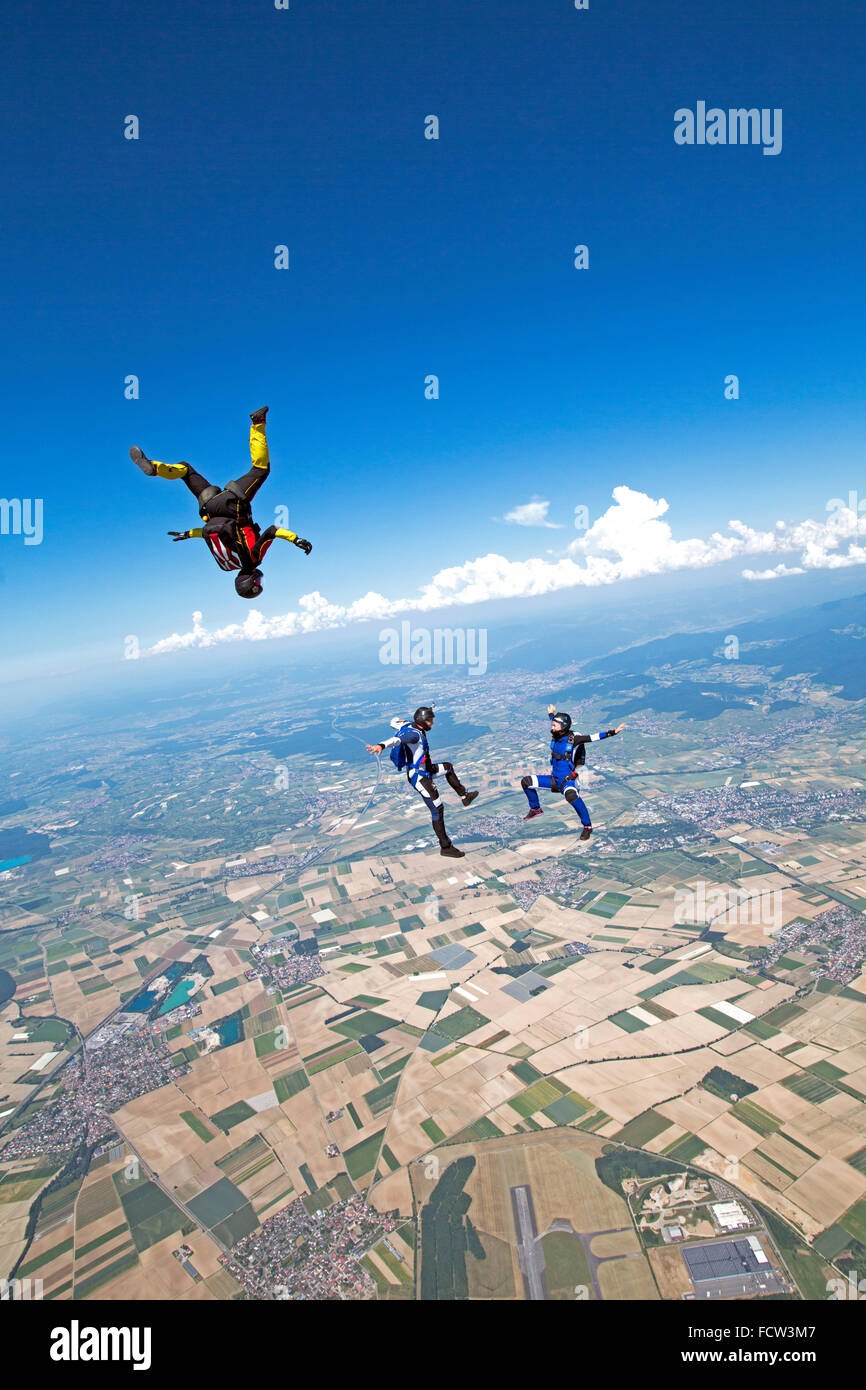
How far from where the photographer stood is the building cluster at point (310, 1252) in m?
39.3

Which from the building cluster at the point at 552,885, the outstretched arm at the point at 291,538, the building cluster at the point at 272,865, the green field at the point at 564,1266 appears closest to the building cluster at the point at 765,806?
the building cluster at the point at 552,885

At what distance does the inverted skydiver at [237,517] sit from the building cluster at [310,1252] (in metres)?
51.2

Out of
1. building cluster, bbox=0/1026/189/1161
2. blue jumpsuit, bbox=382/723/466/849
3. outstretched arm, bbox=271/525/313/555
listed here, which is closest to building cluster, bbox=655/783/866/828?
building cluster, bbox=0/1026/189/1161

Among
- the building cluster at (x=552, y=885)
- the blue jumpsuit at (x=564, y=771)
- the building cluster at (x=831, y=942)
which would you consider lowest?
the building cluster at (x=552, y=885)

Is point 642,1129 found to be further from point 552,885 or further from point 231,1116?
point 552,885

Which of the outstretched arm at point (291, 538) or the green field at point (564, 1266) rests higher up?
the outstretched arm at point (291, 538)

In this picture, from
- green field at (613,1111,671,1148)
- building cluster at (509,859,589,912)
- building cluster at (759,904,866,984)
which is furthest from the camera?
building cluster at (509,859,589,912)

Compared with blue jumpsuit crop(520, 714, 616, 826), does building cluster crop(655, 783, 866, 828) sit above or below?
below

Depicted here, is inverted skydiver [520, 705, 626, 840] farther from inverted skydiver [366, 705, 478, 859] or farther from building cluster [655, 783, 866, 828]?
building cluster [655, 783, 866, 828]

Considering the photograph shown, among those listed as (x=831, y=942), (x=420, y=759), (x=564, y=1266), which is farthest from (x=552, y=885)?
(x=420, y=759)

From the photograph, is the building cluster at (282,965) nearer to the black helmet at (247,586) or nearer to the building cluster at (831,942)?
the building cluster at (831,942)

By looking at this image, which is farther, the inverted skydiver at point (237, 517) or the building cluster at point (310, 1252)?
the building cluster at point (310, 1252)

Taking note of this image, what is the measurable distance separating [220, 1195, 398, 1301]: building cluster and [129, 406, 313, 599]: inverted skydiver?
51.2 meters

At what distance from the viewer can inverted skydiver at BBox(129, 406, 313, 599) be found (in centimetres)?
947
